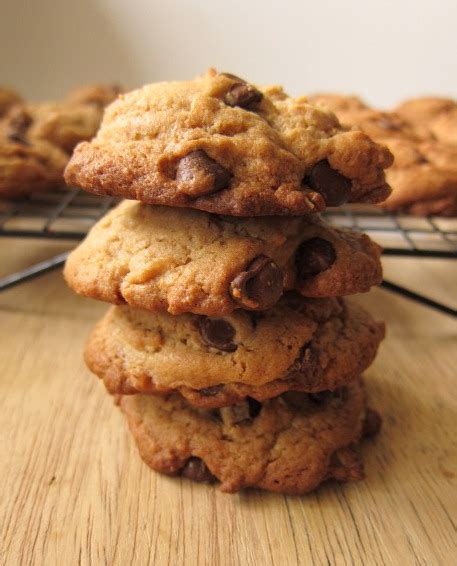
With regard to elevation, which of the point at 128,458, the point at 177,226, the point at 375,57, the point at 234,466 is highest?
the point at 177,226

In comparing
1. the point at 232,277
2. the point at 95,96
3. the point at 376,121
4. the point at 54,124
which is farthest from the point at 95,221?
the point at 232,277

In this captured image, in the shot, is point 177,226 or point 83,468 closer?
point 177,226

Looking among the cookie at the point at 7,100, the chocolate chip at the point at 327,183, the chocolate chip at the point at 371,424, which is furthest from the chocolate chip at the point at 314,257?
the cookie at the point at 7,100

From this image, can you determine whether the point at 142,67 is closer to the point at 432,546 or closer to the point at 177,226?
the point at 177,226

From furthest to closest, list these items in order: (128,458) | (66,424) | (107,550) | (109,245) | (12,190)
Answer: (12,190) → (66,424) → (128,458) → (109,245) → (107,550)

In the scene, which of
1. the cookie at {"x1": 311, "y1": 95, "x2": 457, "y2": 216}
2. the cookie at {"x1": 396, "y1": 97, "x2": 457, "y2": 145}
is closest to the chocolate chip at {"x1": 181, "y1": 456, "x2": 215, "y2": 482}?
the cookie at {"x1": 311, "y1": 95, "x2": 457, "y2": 216}

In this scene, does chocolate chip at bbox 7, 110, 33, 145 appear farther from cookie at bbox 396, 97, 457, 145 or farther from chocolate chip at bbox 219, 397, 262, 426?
cookie at bbox 396, 97, 457, 145

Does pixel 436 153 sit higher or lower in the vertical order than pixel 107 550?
higher

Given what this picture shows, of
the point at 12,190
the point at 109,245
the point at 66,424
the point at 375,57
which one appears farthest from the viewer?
the point at 375,57

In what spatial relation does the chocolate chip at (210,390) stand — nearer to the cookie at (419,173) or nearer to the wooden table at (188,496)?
the wooden table at (188,496)

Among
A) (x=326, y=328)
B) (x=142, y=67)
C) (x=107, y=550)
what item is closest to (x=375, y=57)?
(x=142, y=67)
